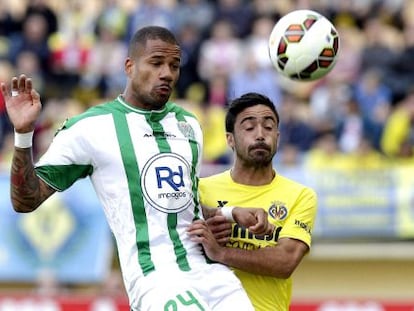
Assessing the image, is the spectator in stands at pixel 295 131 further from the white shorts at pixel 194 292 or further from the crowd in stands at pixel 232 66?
the white shorts at pixel 194 292

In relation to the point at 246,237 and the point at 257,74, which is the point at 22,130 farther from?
the point at 257,74

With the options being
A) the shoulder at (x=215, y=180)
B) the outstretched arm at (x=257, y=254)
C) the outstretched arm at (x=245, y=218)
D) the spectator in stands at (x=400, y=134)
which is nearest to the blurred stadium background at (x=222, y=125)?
the spectator in stands at (x=400, y=134)

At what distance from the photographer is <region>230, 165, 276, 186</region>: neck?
824 cm

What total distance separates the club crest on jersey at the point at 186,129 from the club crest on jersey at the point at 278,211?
2.64ft

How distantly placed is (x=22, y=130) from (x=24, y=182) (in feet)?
1.03

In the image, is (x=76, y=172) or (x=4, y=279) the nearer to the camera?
(x=76, y=172)

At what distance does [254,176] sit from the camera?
826cm

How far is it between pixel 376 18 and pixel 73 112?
5324 mm

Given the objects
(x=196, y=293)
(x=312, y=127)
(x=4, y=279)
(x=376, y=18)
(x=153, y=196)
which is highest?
(x=376, y=18)

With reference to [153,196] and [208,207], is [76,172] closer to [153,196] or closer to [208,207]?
[153,196]

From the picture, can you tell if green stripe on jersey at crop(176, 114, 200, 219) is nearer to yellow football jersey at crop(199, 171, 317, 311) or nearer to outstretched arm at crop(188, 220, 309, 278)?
outstretched arm at crop(188, 220, 309, 278)

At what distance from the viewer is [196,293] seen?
23.7 ft

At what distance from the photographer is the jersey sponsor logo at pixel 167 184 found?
7352 millimetres

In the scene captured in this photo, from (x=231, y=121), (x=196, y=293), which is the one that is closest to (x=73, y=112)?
(x=231, y=121)
